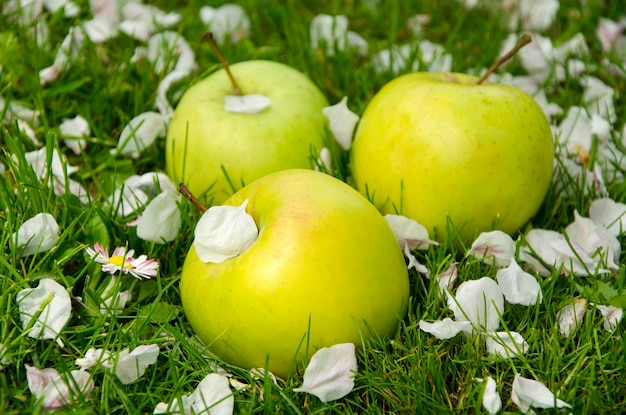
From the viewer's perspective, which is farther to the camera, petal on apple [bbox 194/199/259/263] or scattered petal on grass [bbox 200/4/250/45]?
scattered petal on grass [bbox 200/4/250/45]

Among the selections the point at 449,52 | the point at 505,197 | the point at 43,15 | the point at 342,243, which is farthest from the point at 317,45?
the point at 342,243

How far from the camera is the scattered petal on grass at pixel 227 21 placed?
110 inches

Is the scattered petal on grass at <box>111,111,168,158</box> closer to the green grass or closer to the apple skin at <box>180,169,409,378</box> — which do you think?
the green grass

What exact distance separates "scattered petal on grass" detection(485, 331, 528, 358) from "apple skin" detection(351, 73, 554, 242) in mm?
309

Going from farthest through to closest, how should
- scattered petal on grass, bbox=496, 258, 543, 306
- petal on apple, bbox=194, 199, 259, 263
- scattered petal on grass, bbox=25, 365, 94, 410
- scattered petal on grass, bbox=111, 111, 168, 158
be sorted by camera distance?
scattered petal on grass, bbox=111, 111, 168, 158
scattered petal on grass, bbox=496, 258, 543, 306
petal on apple, bbox=194, 199, 259, 263
scattered petal on grass, bbox=25, 365, 94, 410

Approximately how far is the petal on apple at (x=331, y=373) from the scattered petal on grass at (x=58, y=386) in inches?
15.6

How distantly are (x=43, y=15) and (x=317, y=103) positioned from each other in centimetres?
111

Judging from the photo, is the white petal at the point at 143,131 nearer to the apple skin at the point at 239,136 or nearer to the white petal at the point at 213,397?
the apple skin at the point at 239,136

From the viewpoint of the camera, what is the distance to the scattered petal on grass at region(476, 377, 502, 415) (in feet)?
4.75

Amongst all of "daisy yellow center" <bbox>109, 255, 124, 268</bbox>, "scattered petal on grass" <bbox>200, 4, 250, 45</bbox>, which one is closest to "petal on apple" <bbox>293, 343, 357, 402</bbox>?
"daisy yellow center" <bbox>109, 255, 124, 268</bbox>

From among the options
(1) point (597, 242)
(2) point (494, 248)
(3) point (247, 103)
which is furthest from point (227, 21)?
(1) point (597, 242)

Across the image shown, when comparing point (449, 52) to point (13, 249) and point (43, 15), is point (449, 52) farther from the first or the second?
point (13, 249)

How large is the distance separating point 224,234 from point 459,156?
57cm

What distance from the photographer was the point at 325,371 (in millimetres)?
1493
